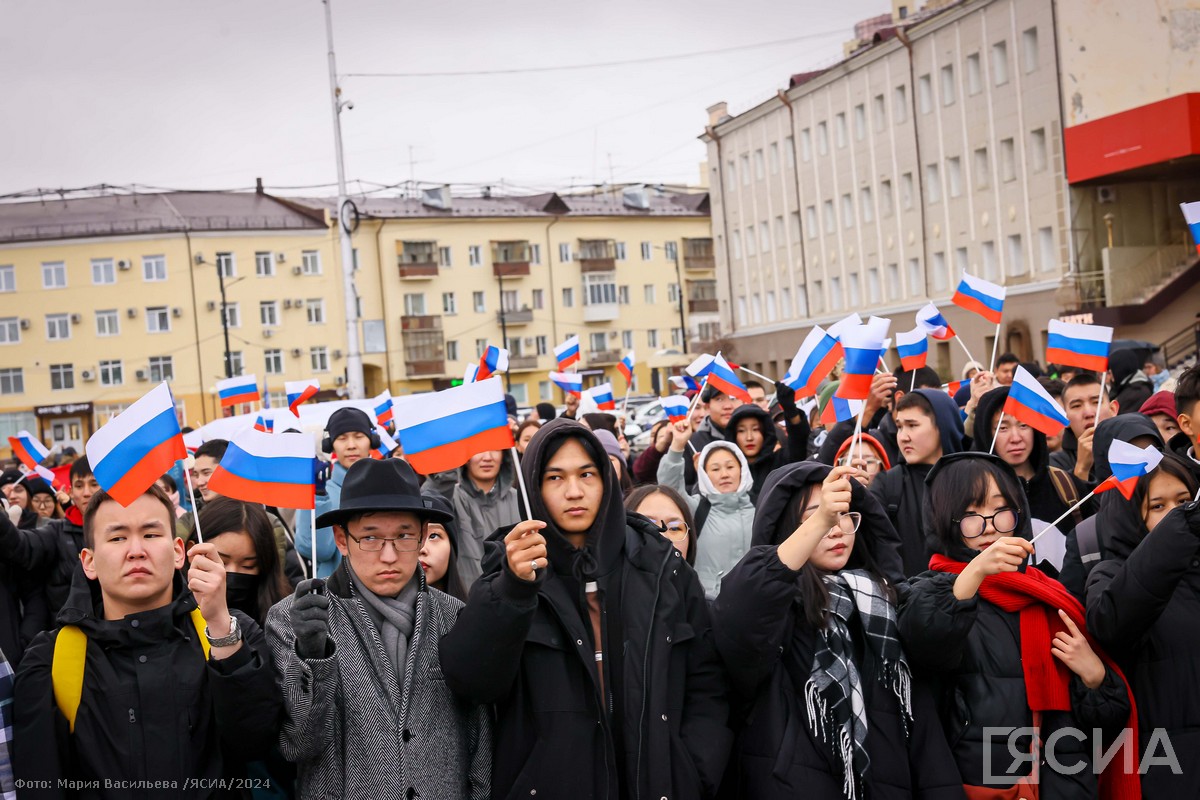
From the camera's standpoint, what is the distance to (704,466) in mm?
7191

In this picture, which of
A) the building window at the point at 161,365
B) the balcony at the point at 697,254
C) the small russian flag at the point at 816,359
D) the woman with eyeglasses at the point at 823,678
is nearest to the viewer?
the woman with eyeglasses at the point at 823,678

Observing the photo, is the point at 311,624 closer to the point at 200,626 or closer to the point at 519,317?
the point at 200,626

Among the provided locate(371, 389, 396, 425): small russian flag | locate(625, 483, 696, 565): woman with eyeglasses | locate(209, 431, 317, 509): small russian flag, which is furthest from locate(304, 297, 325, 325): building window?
locate(209, 431, 317, 509): small russian flag

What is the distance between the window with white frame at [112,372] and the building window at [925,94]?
4332 cm

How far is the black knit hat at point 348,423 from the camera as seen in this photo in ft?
26.7

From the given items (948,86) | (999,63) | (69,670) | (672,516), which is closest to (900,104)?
(948,86)

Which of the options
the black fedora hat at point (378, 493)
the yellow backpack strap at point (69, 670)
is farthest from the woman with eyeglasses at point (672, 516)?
the yellow backpack strap at point (69, 670)

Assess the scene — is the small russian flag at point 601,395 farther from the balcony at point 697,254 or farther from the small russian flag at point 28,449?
the balcony at point 697,254

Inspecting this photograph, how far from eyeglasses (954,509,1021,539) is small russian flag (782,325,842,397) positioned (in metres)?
3.59

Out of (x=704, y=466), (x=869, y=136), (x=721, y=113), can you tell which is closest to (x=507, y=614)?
(x=704, y=466)

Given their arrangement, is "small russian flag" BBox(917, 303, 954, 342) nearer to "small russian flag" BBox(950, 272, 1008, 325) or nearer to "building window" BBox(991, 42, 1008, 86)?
"small russian flag" BBox(950, 272, 1008, 325)

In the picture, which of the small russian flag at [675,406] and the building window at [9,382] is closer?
the small russian flag at [675,406]

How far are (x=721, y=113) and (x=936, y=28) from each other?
1821cm

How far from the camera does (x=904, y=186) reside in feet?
148
